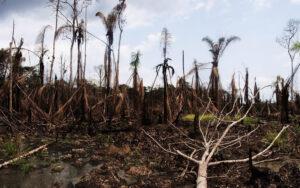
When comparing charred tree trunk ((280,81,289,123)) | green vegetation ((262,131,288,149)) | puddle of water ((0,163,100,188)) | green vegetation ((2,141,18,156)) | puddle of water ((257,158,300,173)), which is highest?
charred tree trunk ((280,81,289,123))

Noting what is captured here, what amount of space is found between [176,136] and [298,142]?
362 centimetres

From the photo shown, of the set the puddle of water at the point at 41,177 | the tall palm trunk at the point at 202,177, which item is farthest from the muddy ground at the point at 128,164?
the tall palm trunk at the point at 202,177

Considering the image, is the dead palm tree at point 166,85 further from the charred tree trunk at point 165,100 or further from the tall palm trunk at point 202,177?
the tall palm trunk at point 202,177

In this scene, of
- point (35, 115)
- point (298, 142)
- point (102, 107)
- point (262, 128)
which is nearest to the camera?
point (298, 142)

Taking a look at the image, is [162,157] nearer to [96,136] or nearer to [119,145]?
[119,145]

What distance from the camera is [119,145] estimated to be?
12.9m

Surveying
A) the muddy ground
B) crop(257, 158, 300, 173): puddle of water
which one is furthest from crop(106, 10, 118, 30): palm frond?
crop(257, 158, 300, 173): puddle of water

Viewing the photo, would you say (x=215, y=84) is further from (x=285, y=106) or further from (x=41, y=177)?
(x=41, y=177)

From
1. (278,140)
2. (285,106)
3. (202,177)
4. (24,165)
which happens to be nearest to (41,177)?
(24,165)

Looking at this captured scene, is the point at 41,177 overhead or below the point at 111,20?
below

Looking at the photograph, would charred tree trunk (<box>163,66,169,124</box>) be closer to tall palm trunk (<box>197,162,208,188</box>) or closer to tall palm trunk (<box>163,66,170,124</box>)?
tall palm trunk (<box>163,66,170,124</box>)

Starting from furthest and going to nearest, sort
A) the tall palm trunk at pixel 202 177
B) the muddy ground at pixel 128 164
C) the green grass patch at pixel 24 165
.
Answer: the green grass patch at pixel 24 165
the muddy ground at pixel 128 164
the tall palm trunk at pixel 202 177

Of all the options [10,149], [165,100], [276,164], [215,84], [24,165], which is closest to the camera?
[24,165]

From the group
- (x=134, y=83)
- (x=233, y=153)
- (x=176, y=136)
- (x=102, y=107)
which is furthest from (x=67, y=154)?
(x=134, y=83)
